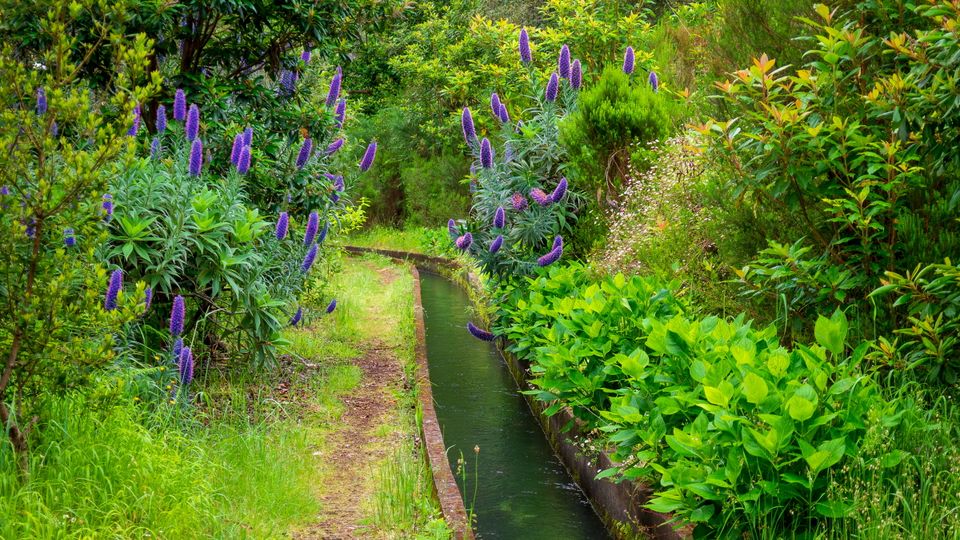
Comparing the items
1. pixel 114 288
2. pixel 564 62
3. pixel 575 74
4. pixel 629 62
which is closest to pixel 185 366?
pixel 114 288

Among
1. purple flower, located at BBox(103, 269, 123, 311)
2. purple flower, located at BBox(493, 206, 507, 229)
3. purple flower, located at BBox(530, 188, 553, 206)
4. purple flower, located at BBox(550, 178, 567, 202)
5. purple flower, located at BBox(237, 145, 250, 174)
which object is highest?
purple flower, located at BBox(237, 145, 250, 174)

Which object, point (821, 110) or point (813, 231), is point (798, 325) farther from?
point (821, 110)

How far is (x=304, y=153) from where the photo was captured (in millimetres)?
7934

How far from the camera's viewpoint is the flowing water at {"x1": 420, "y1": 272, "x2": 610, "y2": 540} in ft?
19.4

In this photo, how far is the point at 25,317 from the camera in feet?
13.7

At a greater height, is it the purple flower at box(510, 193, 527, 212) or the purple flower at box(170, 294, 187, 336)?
the purple flower at box(170, 294, 187, 336)

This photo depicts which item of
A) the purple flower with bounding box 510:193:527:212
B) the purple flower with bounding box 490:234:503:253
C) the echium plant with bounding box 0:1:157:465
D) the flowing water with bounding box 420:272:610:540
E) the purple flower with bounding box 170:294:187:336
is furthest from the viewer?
the purple flower with bounding box 510:193:527:212

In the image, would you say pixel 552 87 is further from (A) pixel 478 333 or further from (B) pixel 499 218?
(A) pixel 478 333

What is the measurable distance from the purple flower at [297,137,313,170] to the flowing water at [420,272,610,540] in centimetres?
271

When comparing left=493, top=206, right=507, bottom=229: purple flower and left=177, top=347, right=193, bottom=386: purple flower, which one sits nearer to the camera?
left=177, top=347, right=193, bottom=386: purple flower

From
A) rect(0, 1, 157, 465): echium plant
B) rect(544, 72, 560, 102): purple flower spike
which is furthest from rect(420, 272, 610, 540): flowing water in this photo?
rect(544, 72, 560, 102): purple flower spike

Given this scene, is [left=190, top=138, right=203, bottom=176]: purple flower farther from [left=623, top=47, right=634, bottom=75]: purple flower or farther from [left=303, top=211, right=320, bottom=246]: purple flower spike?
[left=623, top=47, right=634, bottom=75]: purple flower

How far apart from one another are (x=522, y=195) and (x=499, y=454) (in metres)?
3.65

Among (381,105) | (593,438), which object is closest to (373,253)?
(381,105)
